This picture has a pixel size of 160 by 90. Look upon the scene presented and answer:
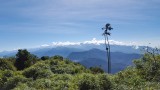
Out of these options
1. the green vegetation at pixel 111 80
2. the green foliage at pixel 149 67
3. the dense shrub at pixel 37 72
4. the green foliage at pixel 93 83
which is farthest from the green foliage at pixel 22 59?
the green foliage at pixel 149 67

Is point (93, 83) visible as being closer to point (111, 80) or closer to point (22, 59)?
point (111, 80)

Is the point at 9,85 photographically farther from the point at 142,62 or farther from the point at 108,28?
the point at 108,28

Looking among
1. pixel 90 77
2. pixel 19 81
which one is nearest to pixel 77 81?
pixel 90 77

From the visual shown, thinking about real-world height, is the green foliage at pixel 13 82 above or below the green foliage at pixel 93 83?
below

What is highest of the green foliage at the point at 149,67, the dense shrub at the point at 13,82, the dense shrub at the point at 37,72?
the green foliage at the point at 149,67

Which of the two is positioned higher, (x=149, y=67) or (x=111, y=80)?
(x=149, y=67)

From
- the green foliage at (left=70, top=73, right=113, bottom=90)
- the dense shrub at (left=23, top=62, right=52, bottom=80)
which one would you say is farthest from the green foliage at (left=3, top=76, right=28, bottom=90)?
the green foliage at (left=70, top=73, right=113, bottom=90)

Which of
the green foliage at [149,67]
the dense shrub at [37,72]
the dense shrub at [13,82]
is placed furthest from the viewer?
the dense shrub at [37,72]

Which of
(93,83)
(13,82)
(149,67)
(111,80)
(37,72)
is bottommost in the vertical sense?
(13,82)

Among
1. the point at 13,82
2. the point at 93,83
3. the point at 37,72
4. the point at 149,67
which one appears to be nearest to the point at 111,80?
the point at 93,83

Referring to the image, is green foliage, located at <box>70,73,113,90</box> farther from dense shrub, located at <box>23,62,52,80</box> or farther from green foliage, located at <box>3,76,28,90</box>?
dense shrub, located at <box>23,62,52,80</box>

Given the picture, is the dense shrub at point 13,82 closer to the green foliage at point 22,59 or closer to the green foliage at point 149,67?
the green foliage at point 149,67

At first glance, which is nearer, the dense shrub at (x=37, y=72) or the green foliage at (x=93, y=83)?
the green foliage at (x=93, y=83)

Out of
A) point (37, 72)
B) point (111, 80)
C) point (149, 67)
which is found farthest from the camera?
point (37, 72)
